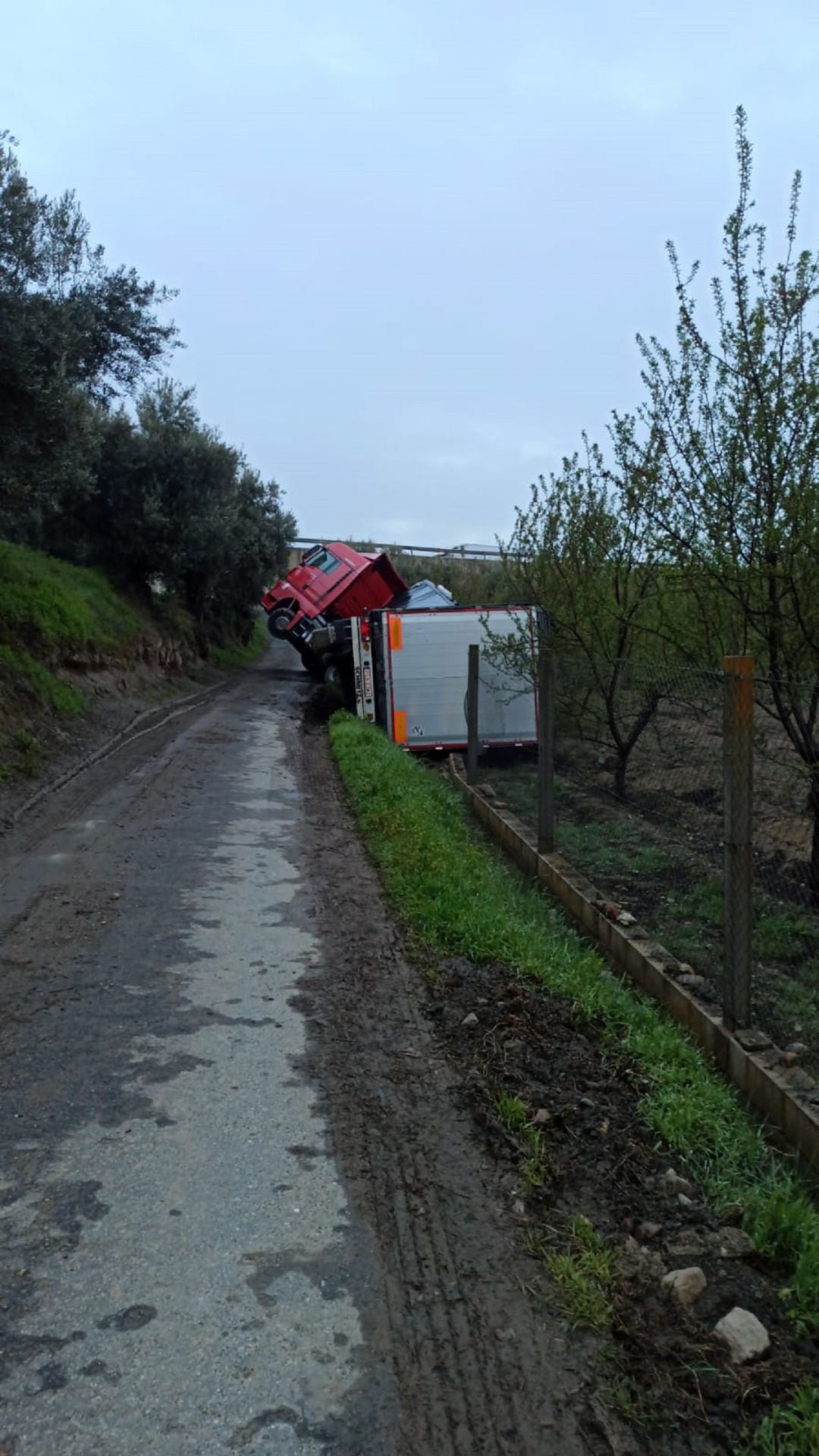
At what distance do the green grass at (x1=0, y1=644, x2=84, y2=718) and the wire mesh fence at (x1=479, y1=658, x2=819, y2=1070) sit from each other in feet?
24.5

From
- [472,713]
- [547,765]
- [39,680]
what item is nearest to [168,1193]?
[547,765]

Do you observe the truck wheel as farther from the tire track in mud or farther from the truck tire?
the tire track in mud

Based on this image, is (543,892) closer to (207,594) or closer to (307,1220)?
(307,1220)

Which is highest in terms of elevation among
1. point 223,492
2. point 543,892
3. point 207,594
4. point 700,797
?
point 223,492

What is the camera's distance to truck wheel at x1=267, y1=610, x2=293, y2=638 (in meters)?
23.9

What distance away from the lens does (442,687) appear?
14.9 m

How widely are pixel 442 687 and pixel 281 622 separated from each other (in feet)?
32.4

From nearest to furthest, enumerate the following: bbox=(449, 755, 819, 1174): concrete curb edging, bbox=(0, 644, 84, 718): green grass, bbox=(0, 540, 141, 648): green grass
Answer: bbox=(449, 755, 819, 1174): concrete curb edging → bbox=(0, 644, 84, 718): green grass → bbox=(0, 540, 141, 648): green grass

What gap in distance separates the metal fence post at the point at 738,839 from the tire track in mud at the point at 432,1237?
130cm

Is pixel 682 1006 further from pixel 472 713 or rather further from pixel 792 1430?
pixel 472 713

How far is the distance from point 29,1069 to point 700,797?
12.7ft

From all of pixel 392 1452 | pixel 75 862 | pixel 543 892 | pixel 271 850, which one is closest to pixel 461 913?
pixel 543 892

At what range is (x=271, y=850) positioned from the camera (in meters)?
8.84

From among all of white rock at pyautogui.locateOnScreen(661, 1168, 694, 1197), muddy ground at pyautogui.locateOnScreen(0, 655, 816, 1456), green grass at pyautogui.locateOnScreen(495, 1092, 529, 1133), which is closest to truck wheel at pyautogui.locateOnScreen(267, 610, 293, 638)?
muddy ground at pyautogui.locateOnScreen(0, 655, 816, 1456)
